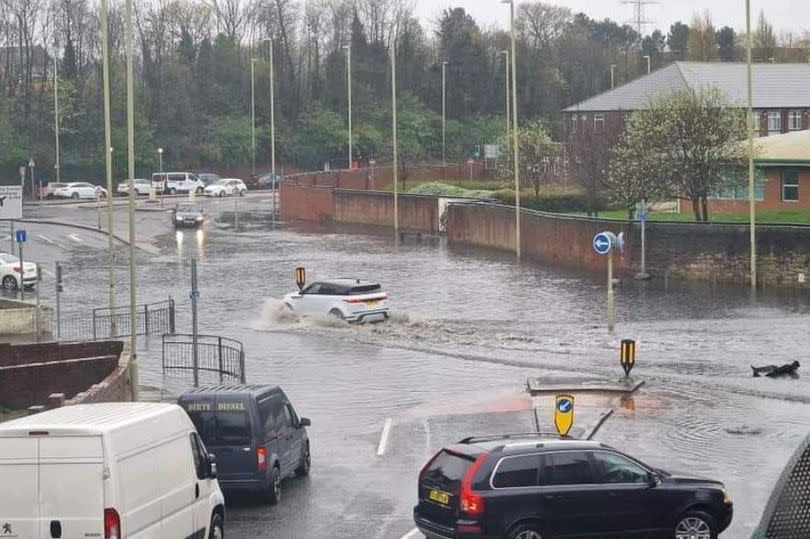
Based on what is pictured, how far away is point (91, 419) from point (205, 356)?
20.7 metres

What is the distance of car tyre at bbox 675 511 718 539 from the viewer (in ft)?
56.5

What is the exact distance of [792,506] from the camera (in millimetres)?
10414

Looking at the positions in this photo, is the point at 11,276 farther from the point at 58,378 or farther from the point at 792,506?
the point at 792,506

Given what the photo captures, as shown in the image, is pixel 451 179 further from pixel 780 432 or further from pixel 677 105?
pixel 780 432

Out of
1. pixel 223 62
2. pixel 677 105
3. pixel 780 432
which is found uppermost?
Answer: pixel 223 62

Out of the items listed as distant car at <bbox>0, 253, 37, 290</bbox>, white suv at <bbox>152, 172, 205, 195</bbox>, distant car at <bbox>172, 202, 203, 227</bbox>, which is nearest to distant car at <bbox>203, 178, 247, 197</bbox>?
white suv at <bbox>152, 172, 205, 195</bbox>

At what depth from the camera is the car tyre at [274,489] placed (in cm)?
2006

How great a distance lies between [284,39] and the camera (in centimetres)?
13462

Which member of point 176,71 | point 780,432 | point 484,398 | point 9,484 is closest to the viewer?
point 9,484

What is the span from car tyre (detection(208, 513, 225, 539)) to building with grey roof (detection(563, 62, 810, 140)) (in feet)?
221

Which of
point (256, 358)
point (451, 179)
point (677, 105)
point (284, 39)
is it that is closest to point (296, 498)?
point (256, 358)

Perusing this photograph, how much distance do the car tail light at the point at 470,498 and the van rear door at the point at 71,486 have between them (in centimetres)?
427

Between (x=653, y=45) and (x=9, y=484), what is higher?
(x=653, y=45)

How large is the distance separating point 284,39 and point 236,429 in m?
117
